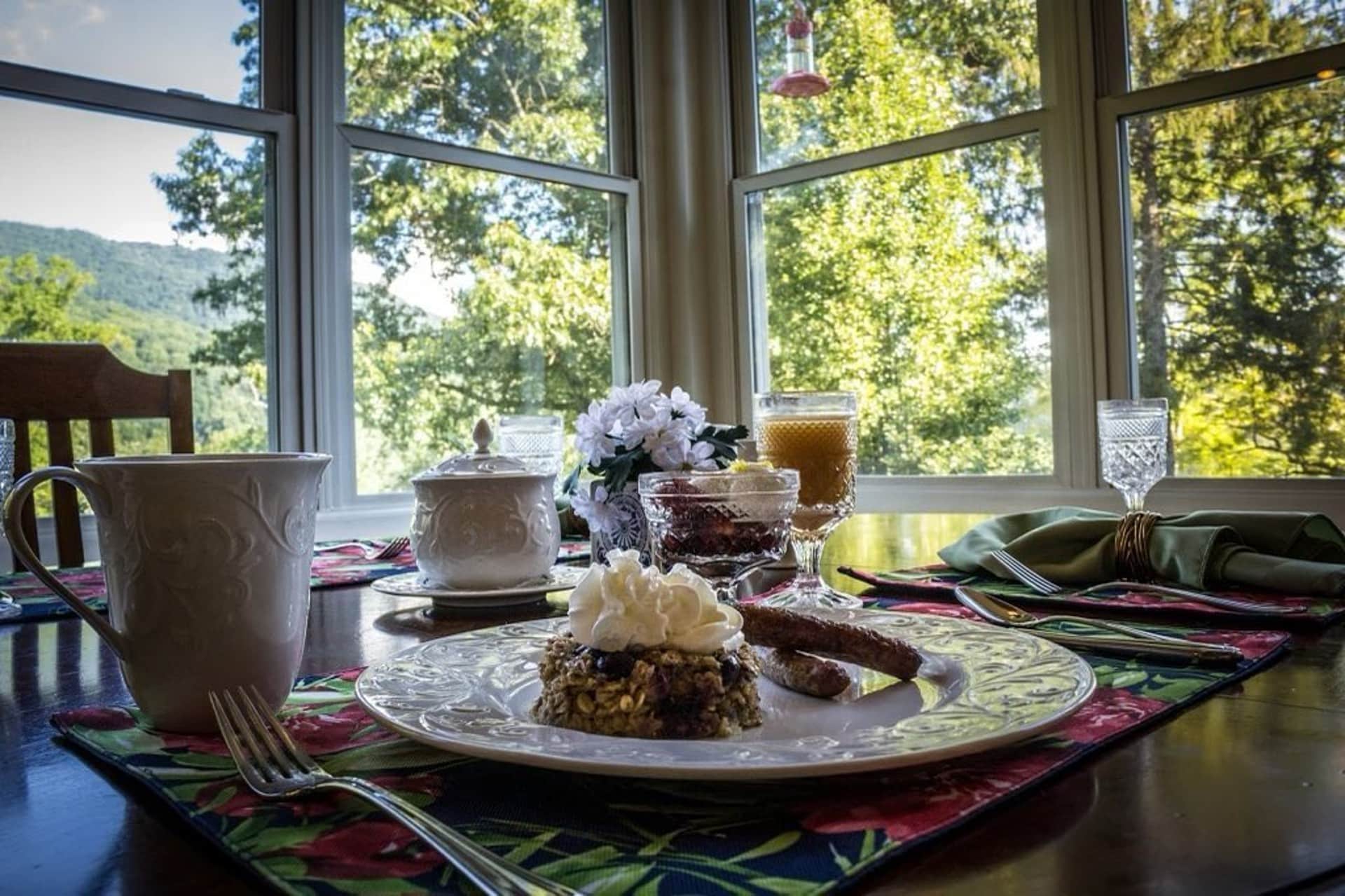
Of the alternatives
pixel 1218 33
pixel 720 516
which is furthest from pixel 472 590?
pixel 1218 33

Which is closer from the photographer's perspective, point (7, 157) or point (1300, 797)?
point (1300, 797)

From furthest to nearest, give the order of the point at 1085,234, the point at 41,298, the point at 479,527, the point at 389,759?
the point at 1085,234 → the point at 41,298 → the point at 479,527 → the point at 389,759

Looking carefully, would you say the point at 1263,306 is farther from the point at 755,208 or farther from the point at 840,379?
the point at 755,208

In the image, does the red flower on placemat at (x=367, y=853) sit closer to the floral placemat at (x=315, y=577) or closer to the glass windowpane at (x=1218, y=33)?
the floral placemat at (x=315, y=577)

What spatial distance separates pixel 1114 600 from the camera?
88cm

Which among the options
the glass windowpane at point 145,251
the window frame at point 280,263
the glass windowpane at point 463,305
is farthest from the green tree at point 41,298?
the glass windowpane at point 463,305

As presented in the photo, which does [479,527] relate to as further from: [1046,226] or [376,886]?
[1046,226]

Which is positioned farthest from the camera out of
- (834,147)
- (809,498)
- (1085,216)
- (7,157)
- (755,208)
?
(755,208)

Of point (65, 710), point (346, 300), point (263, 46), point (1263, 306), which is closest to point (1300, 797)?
point (65, 710)

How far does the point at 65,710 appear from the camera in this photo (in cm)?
61

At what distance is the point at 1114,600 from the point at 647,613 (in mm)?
546

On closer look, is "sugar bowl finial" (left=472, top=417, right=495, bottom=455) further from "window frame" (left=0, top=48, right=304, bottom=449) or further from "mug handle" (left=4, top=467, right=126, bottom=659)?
"window frame" (left=0, top=48, right=304, bottom=449)

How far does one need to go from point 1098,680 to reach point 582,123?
3.20 meters

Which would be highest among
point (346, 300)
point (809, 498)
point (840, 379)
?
point (346, 300)
